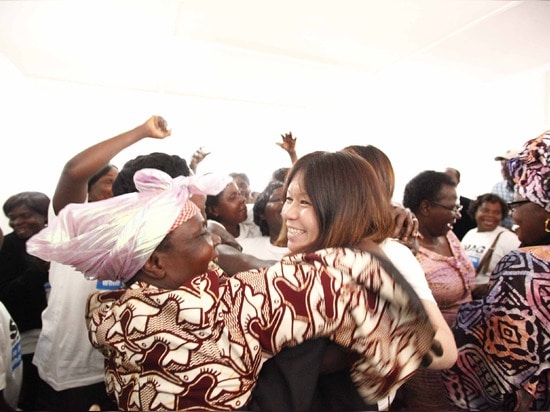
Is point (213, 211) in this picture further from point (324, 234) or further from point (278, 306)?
point (278, 306)

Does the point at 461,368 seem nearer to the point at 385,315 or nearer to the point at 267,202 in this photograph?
the point at 385,315

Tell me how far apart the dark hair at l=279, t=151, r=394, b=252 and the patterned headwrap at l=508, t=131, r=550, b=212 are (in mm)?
508

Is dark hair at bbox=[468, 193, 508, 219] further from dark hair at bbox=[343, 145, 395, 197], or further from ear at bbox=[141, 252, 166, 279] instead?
ear at bbox=[141, 252, 166, 279]

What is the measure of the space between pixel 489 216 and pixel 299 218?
2.11m

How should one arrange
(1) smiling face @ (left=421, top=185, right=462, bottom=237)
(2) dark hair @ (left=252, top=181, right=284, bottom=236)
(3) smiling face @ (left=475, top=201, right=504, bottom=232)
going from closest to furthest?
(1) smiling face @ (left=421, top=185, right=462, bottom=237), (2) dark hair @ (left=252, top=181, right=284, bottom=236), (3) smiling face @ (left=475, top=201, right=504, bottom=232)

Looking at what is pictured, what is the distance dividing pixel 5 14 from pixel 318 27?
1.92 metres

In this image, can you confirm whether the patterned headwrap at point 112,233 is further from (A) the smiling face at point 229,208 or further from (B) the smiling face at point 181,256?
(A) the smiling face at point 229,208

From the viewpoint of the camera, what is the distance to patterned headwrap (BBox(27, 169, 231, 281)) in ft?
2.40

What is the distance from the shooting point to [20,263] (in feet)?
5.53

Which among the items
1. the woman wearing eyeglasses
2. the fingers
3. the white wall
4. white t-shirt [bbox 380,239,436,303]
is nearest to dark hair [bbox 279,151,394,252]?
white t-shirt [bbox 380,239,436,303]

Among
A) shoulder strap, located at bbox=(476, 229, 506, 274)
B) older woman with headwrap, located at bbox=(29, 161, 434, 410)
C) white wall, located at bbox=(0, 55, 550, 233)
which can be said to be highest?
white wall, located at bbox=(0, 55, 550, 233)

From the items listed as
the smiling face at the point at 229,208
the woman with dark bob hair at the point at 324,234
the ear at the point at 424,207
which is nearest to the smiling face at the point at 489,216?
the ear at the point at 424,207

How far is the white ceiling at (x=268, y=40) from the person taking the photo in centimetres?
216

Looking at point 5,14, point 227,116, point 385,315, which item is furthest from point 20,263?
point 227,116
